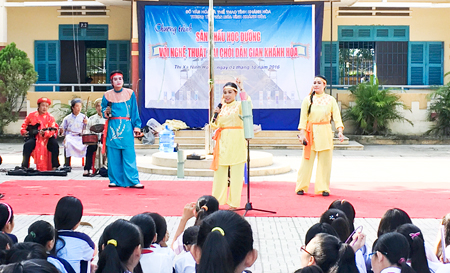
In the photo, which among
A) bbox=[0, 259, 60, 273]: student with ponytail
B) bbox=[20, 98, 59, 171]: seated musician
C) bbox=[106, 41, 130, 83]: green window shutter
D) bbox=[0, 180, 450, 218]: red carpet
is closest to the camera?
bbox=[0, 259, 60, 273]: student with ponytail

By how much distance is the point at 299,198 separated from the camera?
8.54 metres

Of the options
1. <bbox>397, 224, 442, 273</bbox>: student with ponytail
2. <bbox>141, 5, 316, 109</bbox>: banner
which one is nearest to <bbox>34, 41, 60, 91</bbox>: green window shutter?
<bbox>141, 5, 316, 109</bbox>: banner

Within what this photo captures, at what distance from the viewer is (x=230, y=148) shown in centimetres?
761

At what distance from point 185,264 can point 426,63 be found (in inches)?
667

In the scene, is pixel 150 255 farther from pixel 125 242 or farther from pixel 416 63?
pixel 416 63

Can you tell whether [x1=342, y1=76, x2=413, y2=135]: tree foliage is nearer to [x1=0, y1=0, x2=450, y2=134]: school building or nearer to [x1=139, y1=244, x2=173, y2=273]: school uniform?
[x1=0, y1=0, x2=450, y2=134]: school building

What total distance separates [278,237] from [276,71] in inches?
441

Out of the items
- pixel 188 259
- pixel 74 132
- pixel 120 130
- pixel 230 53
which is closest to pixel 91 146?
pixel 74 132

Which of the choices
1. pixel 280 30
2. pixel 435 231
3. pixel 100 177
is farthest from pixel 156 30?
pixel 435 231

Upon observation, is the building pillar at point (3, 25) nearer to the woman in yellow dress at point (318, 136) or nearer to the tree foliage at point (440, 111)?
the tree foliage at point (440, 111)

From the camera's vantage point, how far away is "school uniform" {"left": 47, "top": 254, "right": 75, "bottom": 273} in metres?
3.29

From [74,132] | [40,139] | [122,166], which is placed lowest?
[122,166]

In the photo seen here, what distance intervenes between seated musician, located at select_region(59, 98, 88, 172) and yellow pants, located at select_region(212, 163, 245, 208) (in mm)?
4568

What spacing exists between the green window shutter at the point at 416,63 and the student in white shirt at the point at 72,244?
16.6 metres
